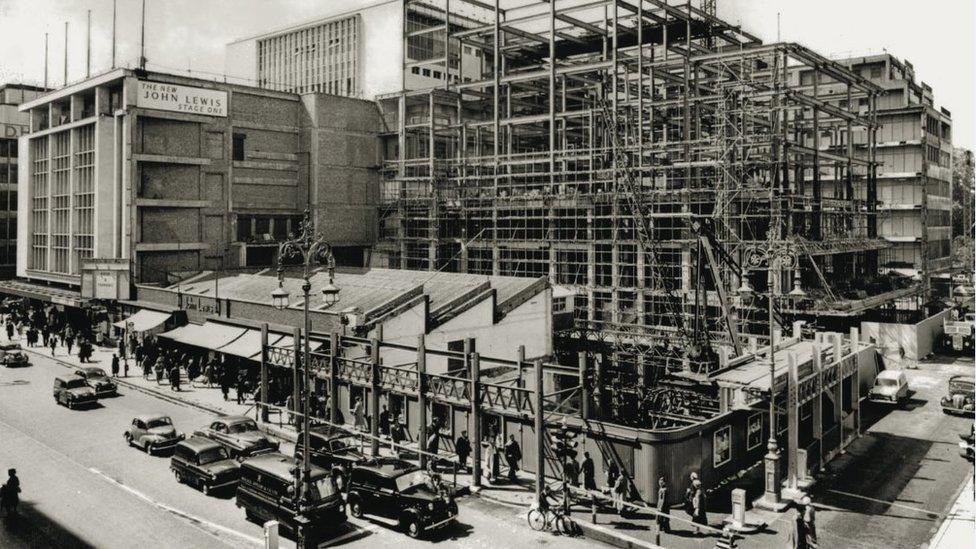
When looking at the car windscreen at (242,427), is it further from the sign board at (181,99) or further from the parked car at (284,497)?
the sign board at (181,99)

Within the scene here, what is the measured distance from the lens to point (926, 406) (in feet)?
125

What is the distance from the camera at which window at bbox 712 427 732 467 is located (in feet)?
81.1

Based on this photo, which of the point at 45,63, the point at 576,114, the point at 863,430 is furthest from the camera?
the point at 45,63

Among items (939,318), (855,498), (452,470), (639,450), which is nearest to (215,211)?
(452,470)

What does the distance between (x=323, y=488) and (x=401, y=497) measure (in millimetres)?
2073

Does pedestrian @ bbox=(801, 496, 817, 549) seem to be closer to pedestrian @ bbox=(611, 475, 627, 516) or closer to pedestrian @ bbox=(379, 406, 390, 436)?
pedestrian @ bbox=(611, 475, 627, 516)

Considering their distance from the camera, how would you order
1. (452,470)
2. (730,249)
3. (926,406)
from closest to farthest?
(452,470) < (926,406) < (730,249)

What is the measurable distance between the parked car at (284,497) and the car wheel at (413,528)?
71.7 inches

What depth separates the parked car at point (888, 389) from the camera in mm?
37969

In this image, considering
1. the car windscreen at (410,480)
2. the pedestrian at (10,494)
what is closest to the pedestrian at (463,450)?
the car windscreen at (410,480)

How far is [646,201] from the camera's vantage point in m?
44.2

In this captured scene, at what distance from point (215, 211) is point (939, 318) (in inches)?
2081

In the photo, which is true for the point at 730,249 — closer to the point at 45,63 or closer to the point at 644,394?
the point at 644,394

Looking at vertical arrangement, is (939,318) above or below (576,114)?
below
